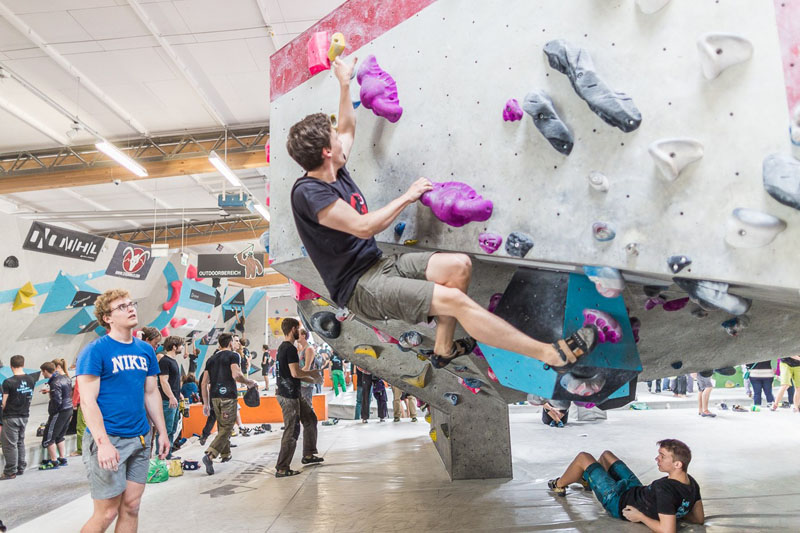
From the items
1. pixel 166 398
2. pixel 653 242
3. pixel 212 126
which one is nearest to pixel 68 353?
A: pixel 212 126

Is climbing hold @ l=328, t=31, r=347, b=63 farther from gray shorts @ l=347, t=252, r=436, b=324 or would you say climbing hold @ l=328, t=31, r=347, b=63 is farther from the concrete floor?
the concrete floor

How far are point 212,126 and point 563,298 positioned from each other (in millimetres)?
9380

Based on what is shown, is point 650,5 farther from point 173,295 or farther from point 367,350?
point 173,295

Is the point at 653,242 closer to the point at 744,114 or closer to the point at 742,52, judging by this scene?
the point at 744,114

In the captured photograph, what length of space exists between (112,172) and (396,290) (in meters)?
10.3

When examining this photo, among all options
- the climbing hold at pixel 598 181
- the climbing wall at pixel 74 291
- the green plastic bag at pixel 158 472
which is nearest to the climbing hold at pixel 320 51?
the climbing hold at pixel 598 181

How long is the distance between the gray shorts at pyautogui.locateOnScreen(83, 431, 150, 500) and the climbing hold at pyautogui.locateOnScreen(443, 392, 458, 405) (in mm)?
2763

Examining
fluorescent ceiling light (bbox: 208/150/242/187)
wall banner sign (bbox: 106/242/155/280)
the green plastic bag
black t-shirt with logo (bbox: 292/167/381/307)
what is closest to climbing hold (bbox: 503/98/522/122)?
black t-shirt with logo (bbox: 292/167/381/307)

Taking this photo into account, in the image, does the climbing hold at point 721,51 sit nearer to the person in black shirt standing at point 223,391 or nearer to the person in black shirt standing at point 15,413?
the person in black shirt standing at point 223,391

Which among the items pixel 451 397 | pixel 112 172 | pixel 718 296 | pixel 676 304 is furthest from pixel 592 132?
pixel 112 172

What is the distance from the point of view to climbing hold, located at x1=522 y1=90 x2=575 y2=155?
2.02 meters

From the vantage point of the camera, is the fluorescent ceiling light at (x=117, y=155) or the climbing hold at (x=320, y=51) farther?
the fluorescent ceiling light at (x=117, y=155)

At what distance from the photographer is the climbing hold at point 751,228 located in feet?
5.35

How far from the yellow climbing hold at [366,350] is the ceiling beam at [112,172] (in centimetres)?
668
